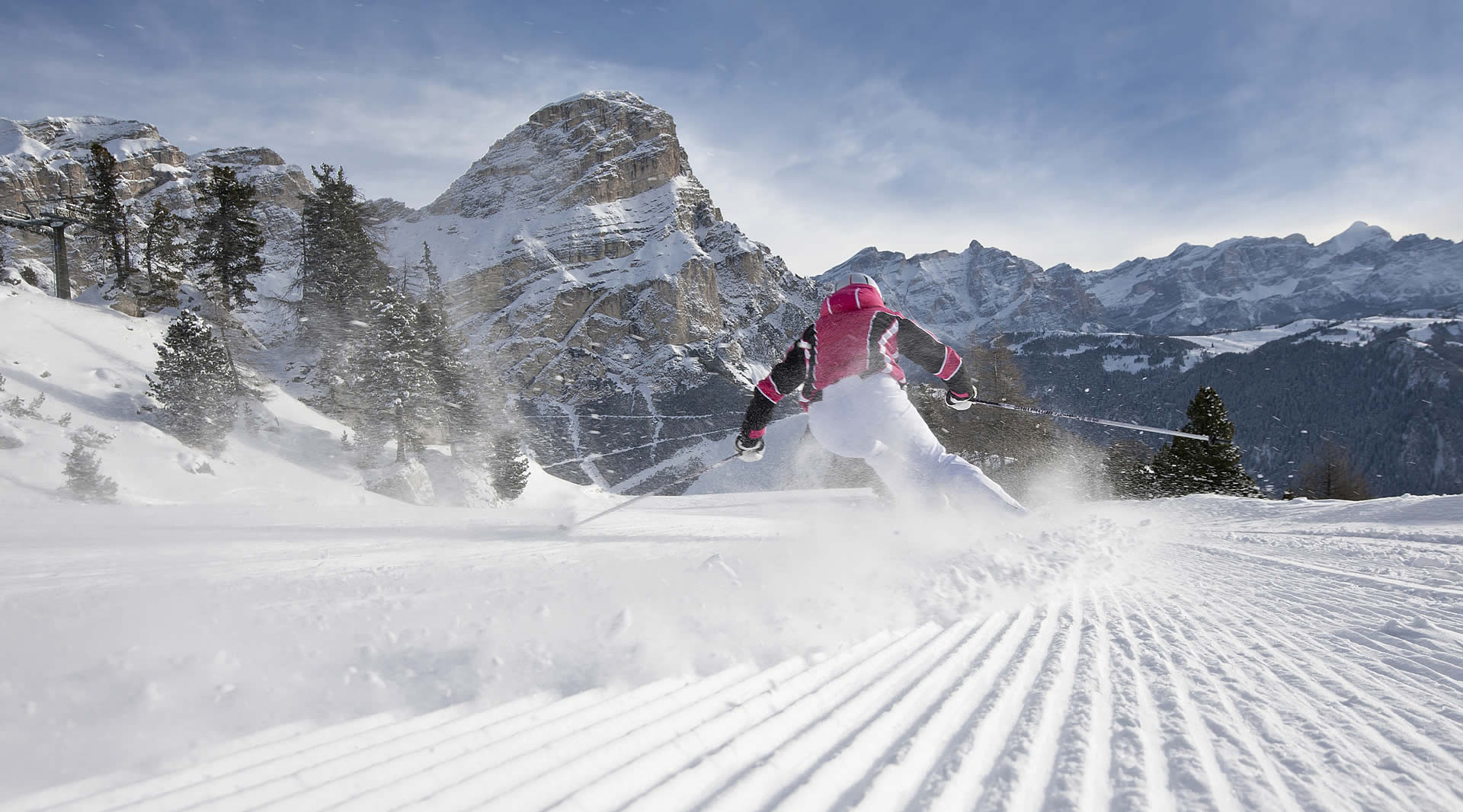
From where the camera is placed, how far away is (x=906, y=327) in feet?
17.0

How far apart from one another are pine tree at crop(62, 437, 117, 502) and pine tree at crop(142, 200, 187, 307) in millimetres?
16526

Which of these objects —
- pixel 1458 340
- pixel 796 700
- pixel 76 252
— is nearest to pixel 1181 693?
pixel 796 700

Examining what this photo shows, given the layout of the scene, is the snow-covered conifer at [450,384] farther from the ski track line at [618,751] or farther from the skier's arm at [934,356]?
the ski track line at [618,751]

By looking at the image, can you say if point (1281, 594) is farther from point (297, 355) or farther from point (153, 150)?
point (153, 150)

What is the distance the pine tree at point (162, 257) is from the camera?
960 inches

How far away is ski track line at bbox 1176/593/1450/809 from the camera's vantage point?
132 centimetres

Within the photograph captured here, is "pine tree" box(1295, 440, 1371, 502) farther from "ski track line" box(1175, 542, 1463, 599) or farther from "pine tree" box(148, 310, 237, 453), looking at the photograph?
"pine tree" box(148, 310, 237, 453)

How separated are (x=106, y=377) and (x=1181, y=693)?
76.3ft

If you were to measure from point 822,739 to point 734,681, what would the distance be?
0.42 metres

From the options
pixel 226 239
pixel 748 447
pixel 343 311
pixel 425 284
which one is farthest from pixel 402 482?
pixel 425 284

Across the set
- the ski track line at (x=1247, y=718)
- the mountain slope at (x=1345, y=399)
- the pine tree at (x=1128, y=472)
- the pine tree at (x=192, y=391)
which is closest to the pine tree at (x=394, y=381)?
Answer: the pine tree at (x=192, y=391)

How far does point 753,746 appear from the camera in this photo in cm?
155

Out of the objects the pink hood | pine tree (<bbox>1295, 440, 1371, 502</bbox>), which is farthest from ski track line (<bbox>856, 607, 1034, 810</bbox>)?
pine tree (<bbox>1295, 440, 1371, 502</bbox>)

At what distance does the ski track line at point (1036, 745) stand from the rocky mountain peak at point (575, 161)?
141 meters
